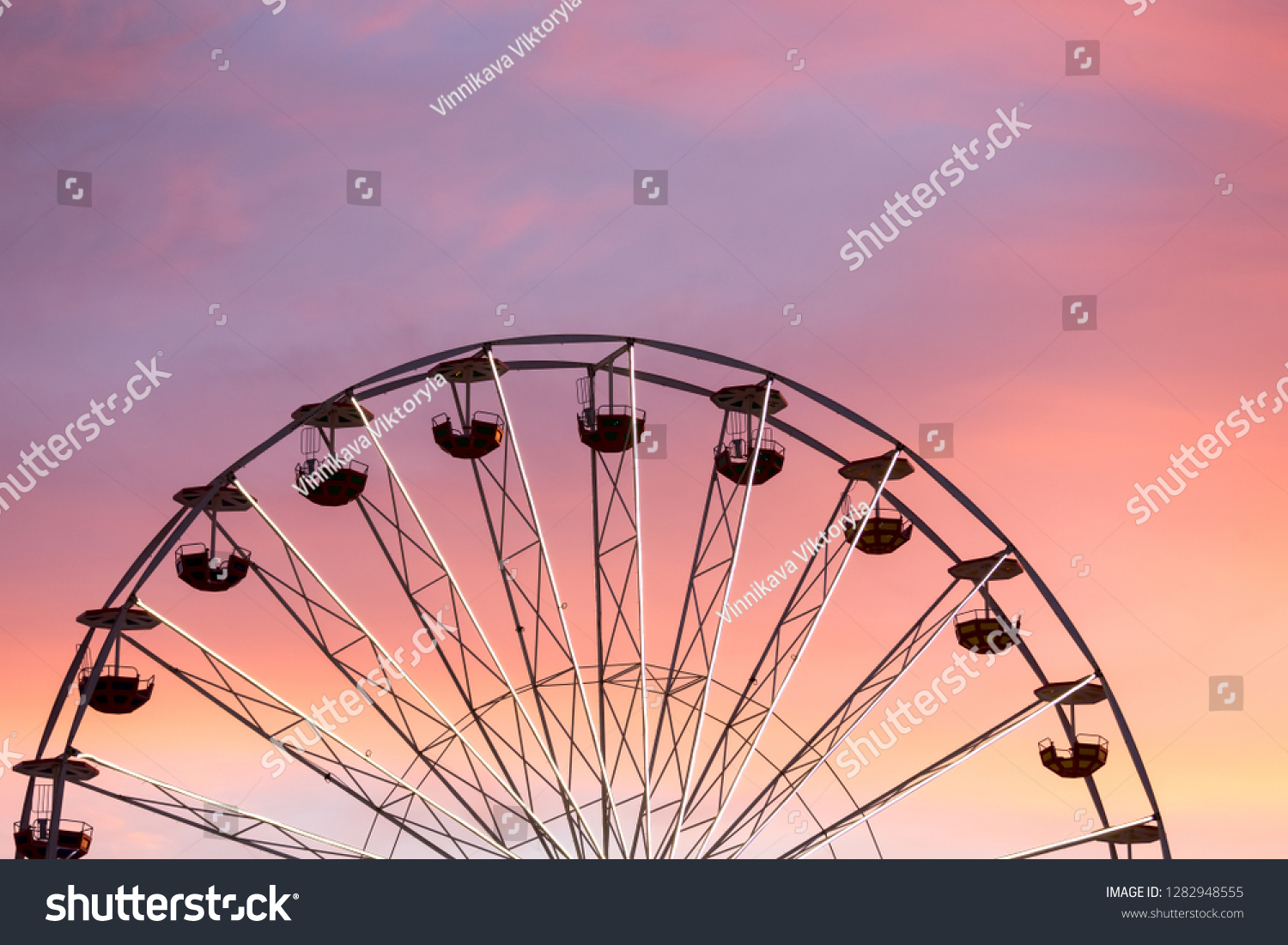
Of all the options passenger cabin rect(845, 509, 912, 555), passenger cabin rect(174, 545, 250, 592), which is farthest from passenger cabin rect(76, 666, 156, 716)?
passenger cabin rect(845, 509, 912, 555)

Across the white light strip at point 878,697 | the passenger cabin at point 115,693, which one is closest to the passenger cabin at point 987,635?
the white light strip at point 878,697

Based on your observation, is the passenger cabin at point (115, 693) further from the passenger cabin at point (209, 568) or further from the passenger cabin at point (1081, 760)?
the passenger cabin at point (1081, 760)

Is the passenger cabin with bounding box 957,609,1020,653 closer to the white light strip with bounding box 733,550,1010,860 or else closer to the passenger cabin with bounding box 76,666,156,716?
the white light strip with bounding box 733,550,1010,860

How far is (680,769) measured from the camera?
32.8m

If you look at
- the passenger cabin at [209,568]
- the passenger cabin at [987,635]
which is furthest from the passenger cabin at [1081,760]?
the passenger cabin at [209,568]

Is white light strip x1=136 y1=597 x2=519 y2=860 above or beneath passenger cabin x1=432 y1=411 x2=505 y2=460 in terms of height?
beneath

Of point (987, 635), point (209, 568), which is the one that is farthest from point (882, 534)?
point (209, 568)

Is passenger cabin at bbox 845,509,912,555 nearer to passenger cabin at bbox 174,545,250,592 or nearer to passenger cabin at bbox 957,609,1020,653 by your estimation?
passenger cabin at bbox 957,609,1020,653

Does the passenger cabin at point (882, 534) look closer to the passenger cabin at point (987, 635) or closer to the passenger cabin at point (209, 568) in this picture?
the passenger cabin at point (987, 635)

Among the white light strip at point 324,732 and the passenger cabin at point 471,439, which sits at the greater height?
the passenger cabin at point 471,439

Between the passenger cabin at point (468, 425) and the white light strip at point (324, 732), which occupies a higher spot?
the passenger cabin at point (468, 425)

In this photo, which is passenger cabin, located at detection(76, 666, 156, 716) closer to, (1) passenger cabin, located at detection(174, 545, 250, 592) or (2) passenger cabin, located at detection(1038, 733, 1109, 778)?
(1) passenger cabin, located at detection(174, 545, 250, 592)
